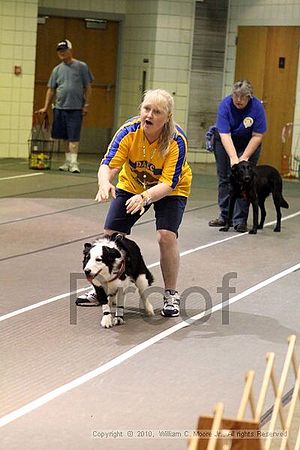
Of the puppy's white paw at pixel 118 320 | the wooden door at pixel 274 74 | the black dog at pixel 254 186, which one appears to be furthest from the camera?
the wooden door at pixel 274 74

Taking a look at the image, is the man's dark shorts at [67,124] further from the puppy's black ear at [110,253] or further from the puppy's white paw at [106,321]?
the puppy's black ear at [110,253]

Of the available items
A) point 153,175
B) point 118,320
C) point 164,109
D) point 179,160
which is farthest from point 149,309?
point 164,109

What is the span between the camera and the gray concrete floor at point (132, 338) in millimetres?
4469

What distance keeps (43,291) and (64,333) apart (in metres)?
0.97

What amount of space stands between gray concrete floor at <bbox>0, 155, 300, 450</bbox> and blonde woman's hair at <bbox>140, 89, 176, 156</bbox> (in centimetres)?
109

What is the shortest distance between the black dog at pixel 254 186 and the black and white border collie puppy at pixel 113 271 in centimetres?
305

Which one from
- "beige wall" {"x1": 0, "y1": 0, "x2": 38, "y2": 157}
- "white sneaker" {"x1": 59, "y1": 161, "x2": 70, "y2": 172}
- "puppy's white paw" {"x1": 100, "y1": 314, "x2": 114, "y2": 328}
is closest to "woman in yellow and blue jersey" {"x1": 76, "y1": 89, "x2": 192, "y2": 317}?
"puppy's white paw" {"x1": 100, "y1": 314, "x2": 114, "y2": 328}

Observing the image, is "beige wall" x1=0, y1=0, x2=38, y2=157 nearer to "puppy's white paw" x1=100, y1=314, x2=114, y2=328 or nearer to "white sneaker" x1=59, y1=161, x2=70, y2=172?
"white sneaker" x1=59, y1=161, x2=70, y2=172

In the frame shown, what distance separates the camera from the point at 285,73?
14.0m

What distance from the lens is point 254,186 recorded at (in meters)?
9.10

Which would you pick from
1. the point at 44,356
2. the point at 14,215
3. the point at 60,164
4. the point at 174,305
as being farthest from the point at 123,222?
the point at 60,164

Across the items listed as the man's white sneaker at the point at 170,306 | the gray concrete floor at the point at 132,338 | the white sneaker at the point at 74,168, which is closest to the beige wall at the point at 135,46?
the white sneaker at the point at 74,168

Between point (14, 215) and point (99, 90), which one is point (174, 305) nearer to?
point (14, 215)

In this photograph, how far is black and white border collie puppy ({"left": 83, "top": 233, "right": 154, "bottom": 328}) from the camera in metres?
5.68
